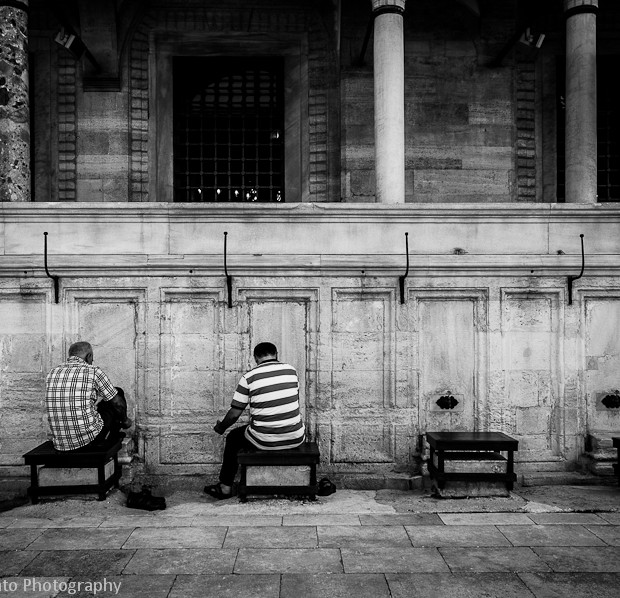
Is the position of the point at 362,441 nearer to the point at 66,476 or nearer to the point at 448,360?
the point at 448,360

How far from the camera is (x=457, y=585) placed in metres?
5.19

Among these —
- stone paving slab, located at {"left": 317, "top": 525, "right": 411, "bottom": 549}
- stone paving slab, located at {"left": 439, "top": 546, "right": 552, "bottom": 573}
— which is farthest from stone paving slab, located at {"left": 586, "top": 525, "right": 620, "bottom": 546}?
stone paving slab, located at {"left": 317, "top": 525, "right": 411, "bottom": 549}

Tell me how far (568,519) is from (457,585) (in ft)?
7.01

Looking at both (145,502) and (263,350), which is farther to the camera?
(263,350)

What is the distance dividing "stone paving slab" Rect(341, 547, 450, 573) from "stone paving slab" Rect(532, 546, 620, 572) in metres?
0.90

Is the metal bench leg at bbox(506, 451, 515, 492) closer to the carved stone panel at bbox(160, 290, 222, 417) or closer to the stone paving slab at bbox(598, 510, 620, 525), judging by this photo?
the stone paving slab at bbox(598, 510, 620, 525)

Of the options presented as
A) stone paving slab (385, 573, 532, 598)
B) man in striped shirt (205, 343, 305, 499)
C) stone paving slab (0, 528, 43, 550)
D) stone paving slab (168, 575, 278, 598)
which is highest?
man in striped shirt (205, 343, 305, 499)

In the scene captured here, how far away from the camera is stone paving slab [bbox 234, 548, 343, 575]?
5.46 meters

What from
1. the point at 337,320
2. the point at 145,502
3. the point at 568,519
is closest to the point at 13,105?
the point at 337,320

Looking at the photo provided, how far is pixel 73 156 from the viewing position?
12703 millimetres

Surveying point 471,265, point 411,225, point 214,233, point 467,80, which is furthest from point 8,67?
point 467,80

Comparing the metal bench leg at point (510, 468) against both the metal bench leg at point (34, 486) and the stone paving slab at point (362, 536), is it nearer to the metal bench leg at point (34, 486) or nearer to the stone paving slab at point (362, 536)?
the stone paving slab at point (362, 536)

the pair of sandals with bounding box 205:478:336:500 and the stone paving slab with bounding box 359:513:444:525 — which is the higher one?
the pair of sandals with bounding box 205:478:336:500

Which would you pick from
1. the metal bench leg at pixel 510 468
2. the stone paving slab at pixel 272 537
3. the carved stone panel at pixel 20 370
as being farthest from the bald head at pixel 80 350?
the metal bench leg at pixel 510 468
